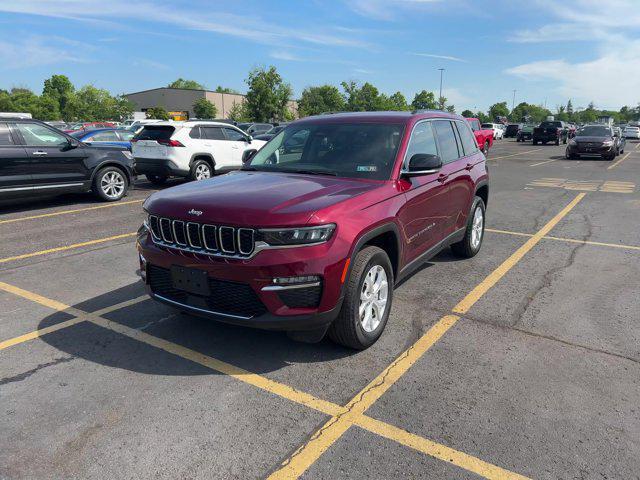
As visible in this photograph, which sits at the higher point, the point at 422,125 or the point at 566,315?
the point at 422,125

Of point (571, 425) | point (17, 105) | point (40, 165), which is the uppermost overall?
point (17, 105)

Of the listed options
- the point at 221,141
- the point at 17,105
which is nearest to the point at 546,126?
the point at 221,141

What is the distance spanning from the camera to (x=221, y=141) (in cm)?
1338

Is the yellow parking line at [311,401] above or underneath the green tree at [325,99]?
underneath

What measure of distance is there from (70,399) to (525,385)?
120 inches

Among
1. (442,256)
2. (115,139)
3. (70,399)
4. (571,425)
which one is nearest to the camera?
(571,425)

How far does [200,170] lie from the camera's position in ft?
42.3

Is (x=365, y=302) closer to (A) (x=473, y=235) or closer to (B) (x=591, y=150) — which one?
(A) (x=473, y=235)

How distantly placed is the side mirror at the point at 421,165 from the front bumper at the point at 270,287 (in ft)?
4.27

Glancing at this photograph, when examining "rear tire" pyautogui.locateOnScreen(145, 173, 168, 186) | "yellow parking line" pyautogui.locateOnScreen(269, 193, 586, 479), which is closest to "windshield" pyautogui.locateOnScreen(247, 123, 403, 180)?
"yellow parking line" pyautogui.locateOnScreen(269, 193, 586, 479)

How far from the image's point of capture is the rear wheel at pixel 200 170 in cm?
1259

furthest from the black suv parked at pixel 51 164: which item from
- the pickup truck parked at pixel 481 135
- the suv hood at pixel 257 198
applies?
the pickup truck parked at pixel 481 135

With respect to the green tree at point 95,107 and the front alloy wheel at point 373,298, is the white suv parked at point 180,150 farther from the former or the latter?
the green tree at point 95,107

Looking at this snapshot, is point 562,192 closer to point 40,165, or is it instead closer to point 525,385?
point 525,385
